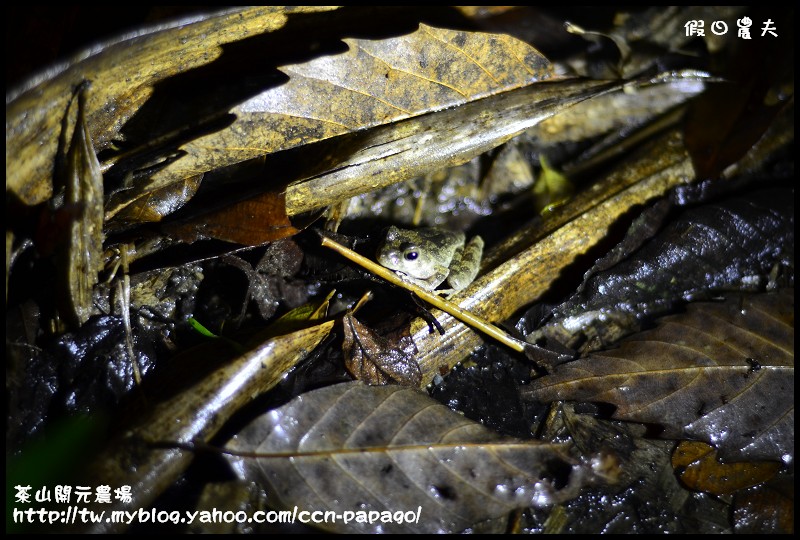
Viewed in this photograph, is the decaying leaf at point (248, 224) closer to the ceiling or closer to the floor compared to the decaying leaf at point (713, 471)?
closer to the ceiling

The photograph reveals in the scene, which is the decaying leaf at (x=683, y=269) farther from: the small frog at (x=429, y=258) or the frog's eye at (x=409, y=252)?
the frog's eye at (x=409, y=252)

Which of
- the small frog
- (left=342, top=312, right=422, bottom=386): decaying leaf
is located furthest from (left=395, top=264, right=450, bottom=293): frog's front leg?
(left=342, top=312, right=422, bottom=386): decaying leaf

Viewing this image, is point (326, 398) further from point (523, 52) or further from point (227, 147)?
point (523, 52)

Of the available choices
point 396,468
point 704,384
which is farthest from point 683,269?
point 396,468

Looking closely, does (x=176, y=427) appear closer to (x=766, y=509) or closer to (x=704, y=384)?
(x=704, y=384)

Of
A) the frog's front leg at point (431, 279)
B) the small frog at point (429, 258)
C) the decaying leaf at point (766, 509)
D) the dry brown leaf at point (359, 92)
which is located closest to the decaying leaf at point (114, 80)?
the dry brown leaf at point (359, 92)

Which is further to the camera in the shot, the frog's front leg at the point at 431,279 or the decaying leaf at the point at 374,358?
the frog's front leg at the point at 431,279

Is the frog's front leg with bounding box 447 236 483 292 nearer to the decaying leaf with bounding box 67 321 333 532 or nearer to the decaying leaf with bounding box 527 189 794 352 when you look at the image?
the decaying leaf with bounding box 527 189 794 352
